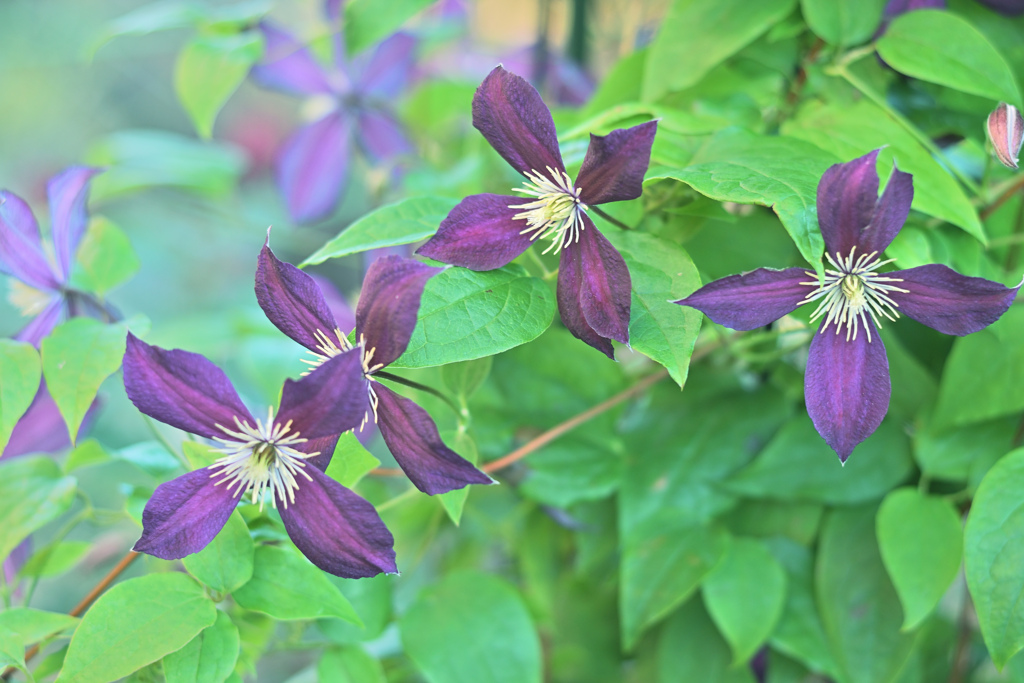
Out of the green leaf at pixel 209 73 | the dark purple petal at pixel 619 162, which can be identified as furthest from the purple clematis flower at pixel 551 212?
the green leaf at pixel 209 73

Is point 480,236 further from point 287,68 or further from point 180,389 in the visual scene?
point 287,68

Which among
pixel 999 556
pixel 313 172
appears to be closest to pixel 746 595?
pixel 999 556

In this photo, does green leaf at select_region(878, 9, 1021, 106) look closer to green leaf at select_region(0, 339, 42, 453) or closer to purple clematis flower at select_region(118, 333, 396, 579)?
purple clematis flower at select_region(118, 333, 396, 579)

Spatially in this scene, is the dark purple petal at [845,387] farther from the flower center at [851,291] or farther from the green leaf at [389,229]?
the green leaf at [389,229]

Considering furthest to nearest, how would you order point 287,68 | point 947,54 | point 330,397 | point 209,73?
1. point 287,68
2. point 209,73
3. point 947,54
4. point 330,397

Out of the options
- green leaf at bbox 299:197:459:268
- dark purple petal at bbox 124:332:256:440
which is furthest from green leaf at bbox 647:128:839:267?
dark purple petal at bbox 124:332:256:440

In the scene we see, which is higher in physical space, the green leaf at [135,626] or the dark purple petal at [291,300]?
the dark purple petal at [291,300]
